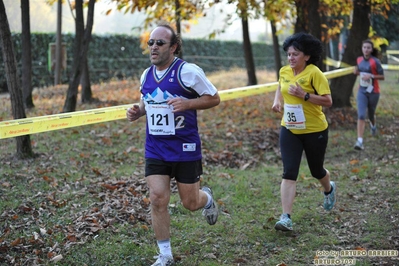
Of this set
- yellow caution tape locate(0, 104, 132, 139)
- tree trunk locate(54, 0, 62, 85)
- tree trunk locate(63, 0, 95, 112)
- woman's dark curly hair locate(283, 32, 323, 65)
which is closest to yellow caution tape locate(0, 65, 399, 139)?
yellow caution tape locate(0, 104, 132, 139)

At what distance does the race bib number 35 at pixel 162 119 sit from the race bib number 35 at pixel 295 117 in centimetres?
174

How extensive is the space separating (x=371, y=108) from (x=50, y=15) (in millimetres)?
17514

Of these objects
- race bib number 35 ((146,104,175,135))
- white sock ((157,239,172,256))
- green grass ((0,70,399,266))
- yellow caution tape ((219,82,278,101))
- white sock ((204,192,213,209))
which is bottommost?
green grass ((0,70,399,266))

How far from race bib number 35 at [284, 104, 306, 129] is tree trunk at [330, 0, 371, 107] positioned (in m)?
9.45

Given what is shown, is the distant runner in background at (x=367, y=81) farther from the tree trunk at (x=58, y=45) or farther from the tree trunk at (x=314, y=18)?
the tree trunk at (x=58, y=45)

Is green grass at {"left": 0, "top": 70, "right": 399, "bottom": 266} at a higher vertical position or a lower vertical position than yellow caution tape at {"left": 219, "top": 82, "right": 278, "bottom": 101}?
lower

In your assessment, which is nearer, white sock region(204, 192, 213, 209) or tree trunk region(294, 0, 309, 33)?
white sock region(204, 192, 213, 209)

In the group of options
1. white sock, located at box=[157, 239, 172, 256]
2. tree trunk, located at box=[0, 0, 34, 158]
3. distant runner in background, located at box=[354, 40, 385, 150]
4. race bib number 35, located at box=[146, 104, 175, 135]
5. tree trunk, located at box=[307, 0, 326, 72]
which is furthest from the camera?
tree trunk, located at box=[307, 0, 326, 72]

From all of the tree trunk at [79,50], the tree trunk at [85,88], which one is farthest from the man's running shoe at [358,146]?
the tree trunk at [85,88]

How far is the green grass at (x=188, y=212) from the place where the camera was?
231 inches

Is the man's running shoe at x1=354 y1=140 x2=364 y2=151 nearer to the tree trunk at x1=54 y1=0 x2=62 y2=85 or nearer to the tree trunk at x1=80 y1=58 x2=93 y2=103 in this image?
the tree trunk at x1=80 y1=58 x2=93 y2=103

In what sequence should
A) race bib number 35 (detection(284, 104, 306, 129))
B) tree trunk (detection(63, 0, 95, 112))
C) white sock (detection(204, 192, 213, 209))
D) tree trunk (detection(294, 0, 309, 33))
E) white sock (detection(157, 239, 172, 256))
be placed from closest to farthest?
white sock (detection(157, 239, 172, 256))
white sock (detection(204, 192, 213, 209))
race bib number 35 (detection(284, 104, 306, 129))
tree trunk (detection(63, 0, 95, 112))
tree trunk (detection(294, 0, 309, 33))

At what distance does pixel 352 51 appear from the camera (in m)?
15.9

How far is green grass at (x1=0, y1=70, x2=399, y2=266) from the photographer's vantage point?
5855mm
